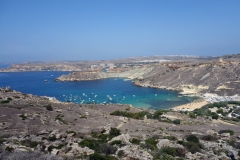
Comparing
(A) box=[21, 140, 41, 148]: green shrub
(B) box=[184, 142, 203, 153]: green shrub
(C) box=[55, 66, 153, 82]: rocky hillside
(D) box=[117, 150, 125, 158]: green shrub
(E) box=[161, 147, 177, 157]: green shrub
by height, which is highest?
(D) box=[117, 150, 125, 158]: green shrub

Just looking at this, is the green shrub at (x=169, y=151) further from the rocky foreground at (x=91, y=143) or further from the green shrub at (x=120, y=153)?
the green shrub at (x=120, y=153)

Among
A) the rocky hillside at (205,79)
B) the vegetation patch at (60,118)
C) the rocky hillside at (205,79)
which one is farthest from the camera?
Answer: the rocky hillside at (205,79)

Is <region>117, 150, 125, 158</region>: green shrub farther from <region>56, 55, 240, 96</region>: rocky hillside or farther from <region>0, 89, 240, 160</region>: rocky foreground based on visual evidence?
<region>56, 55, 240, 96</region>: rocky hillside

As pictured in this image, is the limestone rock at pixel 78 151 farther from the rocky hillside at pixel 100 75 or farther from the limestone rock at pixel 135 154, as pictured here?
the rocky hillside at pixel 100 75

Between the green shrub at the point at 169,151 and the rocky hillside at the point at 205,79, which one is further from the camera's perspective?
the rocky hillside at the point at 205,79

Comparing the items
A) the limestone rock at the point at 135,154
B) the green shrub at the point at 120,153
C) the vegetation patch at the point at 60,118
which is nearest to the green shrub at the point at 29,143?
the green shrub at the point at 120,153

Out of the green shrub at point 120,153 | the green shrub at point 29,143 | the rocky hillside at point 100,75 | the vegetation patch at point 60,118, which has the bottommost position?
the rocky hillside at point 100,75

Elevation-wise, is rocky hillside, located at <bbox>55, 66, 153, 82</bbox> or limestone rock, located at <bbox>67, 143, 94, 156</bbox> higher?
limestone rock, located at <bbox>67, 143, 94, 156</bbox>

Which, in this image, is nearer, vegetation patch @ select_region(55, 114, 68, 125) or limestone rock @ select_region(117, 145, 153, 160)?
limestone rock @ select_region(117, 145, 153, 160)

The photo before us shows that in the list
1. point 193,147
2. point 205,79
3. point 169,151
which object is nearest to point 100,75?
point 205,79

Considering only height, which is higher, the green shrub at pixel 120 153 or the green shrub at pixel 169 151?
the green shrub at pixel 120 153

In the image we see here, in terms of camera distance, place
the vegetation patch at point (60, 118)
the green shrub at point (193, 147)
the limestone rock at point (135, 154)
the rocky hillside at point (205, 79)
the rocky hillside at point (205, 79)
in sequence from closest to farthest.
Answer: the limestone rock at point (135, 154) → the green shrub at point (193, 147) → the vegetation patch at point (60, 118) → the rocky hillside at point (205, 79) → the rocky hillside at point (205, 79)

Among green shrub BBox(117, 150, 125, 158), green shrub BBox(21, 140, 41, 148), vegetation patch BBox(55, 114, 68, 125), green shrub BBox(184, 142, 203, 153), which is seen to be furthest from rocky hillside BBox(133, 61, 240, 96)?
green shrub BBox(21, 140, 41, 148)
